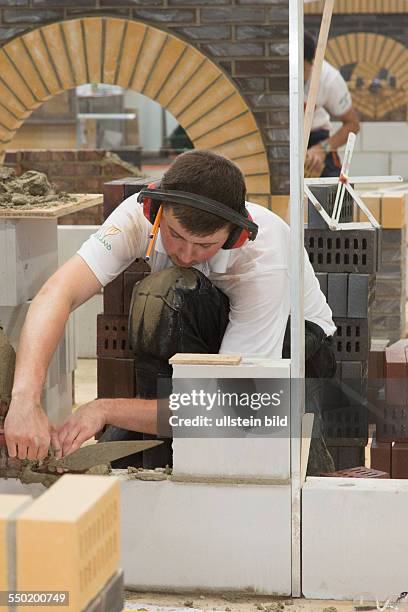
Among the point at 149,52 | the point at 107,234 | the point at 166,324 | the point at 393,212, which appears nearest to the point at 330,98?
the point at 393,212

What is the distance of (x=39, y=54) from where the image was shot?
5.97 metres

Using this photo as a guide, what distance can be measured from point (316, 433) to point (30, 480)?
1.01 metres

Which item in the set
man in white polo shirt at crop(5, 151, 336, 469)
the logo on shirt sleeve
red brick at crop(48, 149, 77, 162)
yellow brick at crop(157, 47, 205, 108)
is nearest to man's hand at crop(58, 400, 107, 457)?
man in white polo shirt at crop(5, 151, 336, 469)

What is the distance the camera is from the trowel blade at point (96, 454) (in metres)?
2.98

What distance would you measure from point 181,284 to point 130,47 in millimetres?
2920

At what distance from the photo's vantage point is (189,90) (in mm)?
5902

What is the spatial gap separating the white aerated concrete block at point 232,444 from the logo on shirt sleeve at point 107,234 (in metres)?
0.63

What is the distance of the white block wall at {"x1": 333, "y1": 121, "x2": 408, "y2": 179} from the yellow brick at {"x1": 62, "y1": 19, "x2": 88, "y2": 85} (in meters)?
6.14

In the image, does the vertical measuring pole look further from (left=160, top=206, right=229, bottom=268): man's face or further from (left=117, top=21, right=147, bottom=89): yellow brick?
(left=117, top=21, right=147, bottom=89): yellow brick

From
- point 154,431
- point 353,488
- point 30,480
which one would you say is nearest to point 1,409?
point 30,480

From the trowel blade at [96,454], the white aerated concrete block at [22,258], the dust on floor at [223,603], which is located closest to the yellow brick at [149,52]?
the white aerated concrete block at [22,258]

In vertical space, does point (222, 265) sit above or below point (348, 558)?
above

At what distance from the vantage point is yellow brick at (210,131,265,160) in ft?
19.3

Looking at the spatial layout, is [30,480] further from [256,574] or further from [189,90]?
[189,90]
